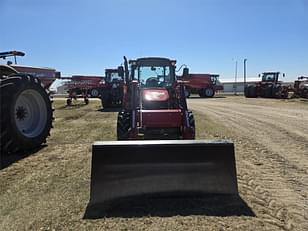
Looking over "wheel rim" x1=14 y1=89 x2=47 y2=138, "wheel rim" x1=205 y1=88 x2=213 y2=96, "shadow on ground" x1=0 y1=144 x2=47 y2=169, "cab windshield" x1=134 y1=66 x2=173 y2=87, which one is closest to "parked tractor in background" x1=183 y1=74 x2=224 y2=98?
"wheel rim" x1=205 y1=88 x2=213 y2=96

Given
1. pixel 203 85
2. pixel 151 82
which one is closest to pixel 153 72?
pixel 151 82

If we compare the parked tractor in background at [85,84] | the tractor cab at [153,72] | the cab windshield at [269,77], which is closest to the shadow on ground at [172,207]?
the tractor cab at [153,72]

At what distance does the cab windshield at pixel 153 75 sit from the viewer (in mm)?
9398

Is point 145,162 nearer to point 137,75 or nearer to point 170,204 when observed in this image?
point 170,204

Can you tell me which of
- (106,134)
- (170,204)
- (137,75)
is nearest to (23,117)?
(106,134)

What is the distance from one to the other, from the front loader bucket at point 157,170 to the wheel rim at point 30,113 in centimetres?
317

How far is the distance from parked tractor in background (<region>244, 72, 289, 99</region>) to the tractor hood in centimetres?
2166

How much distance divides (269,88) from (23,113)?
2546 cm

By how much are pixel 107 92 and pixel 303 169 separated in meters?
14.4

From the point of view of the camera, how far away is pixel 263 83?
30562 millimetres

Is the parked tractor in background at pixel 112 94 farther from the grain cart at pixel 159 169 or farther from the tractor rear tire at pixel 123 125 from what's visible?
the grain cart at pixel 159 169

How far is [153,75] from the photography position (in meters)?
9.70

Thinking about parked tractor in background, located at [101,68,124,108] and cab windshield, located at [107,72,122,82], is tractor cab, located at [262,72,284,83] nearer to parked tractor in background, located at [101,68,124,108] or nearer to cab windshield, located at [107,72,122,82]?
cab windshield, located at [107,72,122,82]

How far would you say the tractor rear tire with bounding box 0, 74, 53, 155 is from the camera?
6.20 metres
